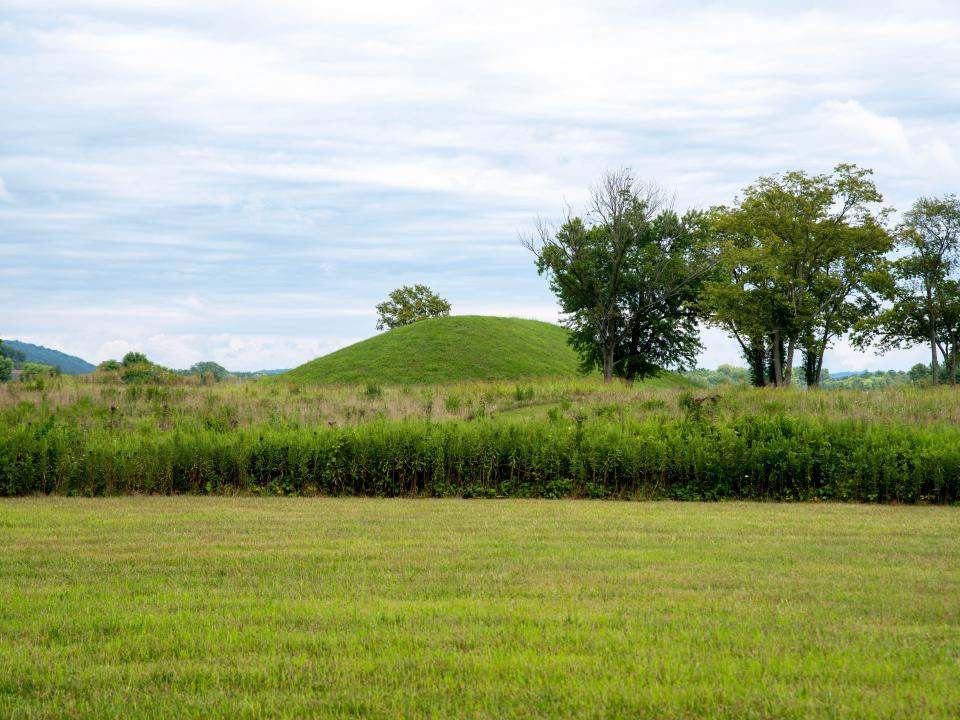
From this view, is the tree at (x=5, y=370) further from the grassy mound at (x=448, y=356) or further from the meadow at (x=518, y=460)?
the meadow at (x=518, y=460)

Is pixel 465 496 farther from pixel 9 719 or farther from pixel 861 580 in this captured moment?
pixel 9 719

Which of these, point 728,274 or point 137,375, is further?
point 728,274

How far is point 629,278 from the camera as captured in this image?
131 feet

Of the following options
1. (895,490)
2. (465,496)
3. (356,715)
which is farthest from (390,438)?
(356,715)

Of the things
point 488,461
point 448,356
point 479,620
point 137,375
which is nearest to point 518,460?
point 488,461

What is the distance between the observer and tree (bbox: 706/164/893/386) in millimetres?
40875

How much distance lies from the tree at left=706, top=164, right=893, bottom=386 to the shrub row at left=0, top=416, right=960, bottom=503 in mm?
27346

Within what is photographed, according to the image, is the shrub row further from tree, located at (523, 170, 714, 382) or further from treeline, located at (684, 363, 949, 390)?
tree, located at (523, 170, 714, 382)

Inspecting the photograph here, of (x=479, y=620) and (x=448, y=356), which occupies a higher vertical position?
(x=448, y=356)

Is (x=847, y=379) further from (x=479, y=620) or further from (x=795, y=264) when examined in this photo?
(x=479, y=620)

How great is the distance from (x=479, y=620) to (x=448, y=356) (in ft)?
139

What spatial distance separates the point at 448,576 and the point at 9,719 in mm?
3516

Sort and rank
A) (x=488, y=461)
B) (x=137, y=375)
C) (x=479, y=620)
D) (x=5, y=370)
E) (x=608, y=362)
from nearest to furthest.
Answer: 1. (x=479, y=620)
2. (x=488, y=461)
3. (x=137, y=375)
4. (x=608, y=362)
5. (x=5, y=370)

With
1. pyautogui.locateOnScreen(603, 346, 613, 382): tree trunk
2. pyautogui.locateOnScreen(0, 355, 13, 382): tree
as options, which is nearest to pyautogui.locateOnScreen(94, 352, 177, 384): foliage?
pyautogui.locateOnScreen(603, 346, 613, 382): tree trunk
